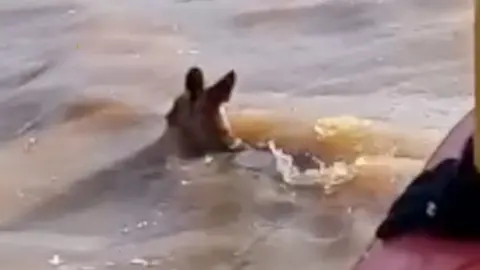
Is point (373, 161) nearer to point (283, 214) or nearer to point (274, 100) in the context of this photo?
point (283, 214)

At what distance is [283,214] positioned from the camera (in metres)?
1.05

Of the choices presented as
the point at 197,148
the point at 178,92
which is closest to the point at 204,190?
the point at 197,148

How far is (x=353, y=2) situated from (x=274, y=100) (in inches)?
15.8

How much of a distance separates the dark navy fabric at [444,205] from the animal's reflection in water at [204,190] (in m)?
0.22

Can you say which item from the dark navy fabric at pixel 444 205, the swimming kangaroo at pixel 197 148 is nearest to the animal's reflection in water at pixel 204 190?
the swimming kangaroo at pixel 197 148

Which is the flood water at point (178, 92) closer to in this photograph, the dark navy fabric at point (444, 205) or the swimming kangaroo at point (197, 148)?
the swimming kangaroo at point (197, 148)

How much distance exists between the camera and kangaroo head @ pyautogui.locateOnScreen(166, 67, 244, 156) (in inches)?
46.1

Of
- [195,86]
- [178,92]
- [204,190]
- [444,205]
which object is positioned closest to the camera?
[444,205]

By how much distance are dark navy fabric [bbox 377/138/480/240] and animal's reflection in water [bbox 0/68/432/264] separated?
0.72 feet

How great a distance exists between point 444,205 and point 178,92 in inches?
27.0

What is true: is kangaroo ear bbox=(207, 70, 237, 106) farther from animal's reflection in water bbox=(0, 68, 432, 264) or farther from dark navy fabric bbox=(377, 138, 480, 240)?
dark navy fabric bbox=(377, 138, 480, 240)

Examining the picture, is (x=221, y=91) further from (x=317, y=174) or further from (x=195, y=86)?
(x=317, y=174)

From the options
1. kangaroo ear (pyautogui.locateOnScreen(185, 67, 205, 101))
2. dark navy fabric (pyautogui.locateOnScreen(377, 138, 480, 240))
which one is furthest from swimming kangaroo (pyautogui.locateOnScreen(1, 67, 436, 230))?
dark navy fabric (pyautogui.locateOnScreen(377, 138, 480, 240))

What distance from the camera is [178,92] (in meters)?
1.39
